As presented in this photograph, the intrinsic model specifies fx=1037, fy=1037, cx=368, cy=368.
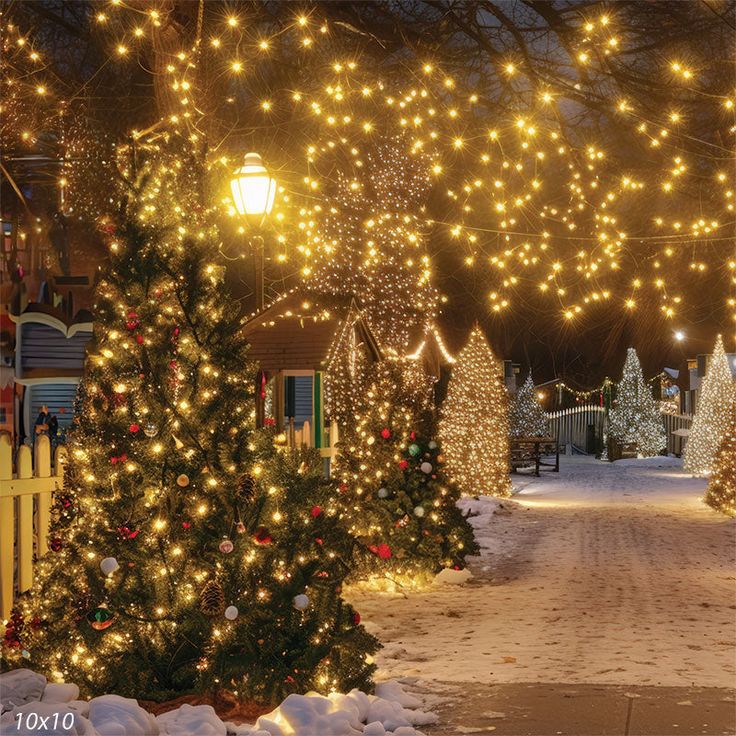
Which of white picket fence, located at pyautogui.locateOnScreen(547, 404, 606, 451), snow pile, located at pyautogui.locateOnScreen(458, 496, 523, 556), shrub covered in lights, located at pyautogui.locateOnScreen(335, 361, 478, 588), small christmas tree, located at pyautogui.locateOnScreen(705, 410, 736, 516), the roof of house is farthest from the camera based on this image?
white picket fence, located at pyautogui.locateOnScreen(547, 404, 606, 451)

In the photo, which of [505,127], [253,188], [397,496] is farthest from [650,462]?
[253,188]

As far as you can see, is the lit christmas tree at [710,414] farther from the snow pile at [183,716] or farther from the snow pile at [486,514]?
the snow pile at [183,716]

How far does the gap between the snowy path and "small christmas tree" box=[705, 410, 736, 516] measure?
90 cm

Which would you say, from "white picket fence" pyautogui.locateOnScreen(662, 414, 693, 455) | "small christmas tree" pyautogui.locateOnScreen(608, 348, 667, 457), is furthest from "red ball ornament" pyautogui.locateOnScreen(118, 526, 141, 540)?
"small christmas tree" pyautogui.locateOnScreen(608, 348, 667, 457)

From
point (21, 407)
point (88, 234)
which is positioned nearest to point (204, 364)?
point (21, 407)

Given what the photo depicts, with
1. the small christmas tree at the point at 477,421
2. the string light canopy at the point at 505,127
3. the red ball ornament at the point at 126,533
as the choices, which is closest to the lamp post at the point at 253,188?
the string light canopy at the point at 505,127

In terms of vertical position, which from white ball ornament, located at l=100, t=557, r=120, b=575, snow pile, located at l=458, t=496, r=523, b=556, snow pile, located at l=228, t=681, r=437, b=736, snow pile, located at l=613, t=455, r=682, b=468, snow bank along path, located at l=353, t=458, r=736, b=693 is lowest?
snow pile, located at l=613, t=455, r=682, b=468

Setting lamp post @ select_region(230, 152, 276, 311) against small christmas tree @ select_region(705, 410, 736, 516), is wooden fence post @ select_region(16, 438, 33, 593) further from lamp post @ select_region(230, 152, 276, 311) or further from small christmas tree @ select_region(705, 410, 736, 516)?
small christmas tree @ select_region(705, 410, 736, 516)

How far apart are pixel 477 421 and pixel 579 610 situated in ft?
43.6

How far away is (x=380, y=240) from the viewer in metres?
21.0

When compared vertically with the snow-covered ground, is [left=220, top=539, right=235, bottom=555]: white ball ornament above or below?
above

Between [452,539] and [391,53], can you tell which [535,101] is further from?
[452,539]

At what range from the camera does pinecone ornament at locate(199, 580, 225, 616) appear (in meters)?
6.15

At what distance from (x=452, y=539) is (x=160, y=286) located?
5.80 metres
